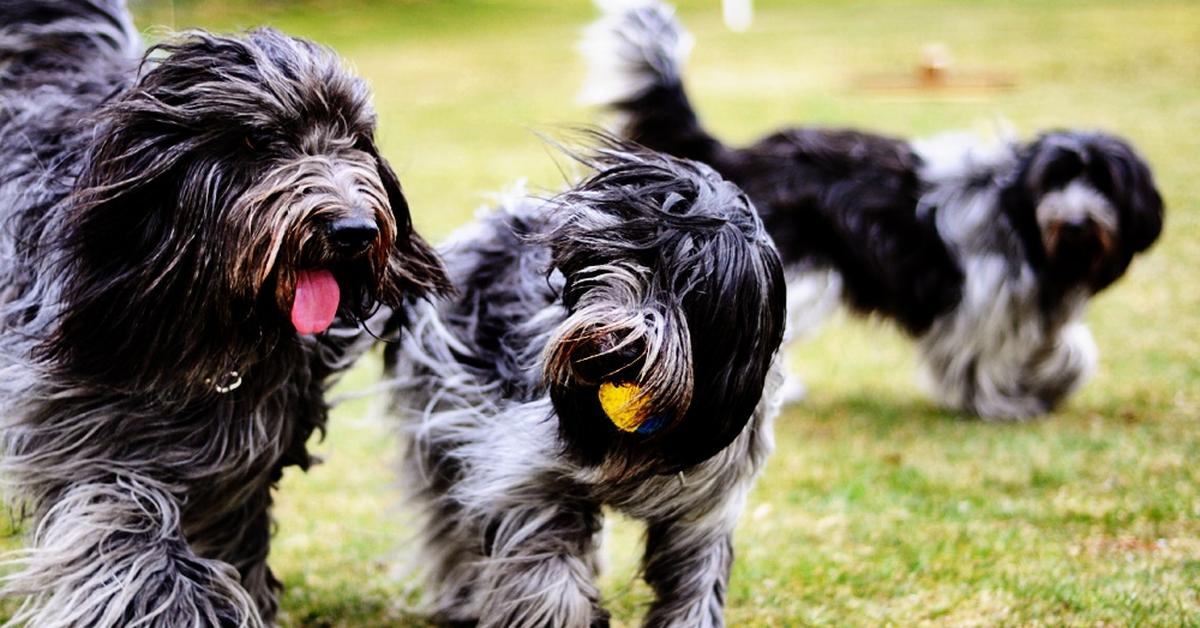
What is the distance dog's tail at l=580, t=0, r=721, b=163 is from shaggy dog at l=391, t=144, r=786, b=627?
2.33 m

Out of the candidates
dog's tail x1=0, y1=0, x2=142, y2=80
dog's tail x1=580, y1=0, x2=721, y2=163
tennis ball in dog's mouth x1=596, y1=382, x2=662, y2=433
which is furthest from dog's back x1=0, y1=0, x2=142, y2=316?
dog's tail x1=580, y1=0, x2=721, y2=163

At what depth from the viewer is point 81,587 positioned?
11.1 ft

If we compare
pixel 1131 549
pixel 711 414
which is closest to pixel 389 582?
pixel 711 414

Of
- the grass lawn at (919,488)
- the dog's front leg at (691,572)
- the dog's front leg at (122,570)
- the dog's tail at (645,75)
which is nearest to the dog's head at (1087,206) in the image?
the grass lawn at (919,488)

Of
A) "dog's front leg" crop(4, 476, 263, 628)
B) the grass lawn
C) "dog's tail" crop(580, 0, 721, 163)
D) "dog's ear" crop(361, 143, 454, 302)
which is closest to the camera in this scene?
"dog's front leg" crop(4, 476, 263, 628)

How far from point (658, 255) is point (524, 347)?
0.71 meters

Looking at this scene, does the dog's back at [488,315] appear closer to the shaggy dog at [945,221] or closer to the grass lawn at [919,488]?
the grass lawn at [919,488]

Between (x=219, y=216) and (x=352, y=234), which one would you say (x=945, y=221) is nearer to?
(x=352, y=234)

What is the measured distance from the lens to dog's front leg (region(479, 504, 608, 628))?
3555 millimetres

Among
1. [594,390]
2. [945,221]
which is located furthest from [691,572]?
[945,221]

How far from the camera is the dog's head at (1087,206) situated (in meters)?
6.46

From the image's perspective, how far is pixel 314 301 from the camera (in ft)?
10.5

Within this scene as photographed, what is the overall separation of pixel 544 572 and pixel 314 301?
3.03 ft

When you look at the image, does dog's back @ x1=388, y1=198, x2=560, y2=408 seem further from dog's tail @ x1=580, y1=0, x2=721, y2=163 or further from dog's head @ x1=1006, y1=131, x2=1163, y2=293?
dog's head @ x1=1006, y1=131, x2=1163, y2=293
